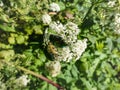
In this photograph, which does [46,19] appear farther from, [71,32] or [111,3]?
[111,3]

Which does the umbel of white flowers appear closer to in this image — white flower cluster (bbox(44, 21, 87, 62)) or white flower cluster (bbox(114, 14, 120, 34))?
white flower cluster (bbox(44, 21, 87, 62))

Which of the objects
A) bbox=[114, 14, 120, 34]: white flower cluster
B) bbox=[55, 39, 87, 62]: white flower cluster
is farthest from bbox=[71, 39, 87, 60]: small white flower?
bbox=[114, 14, 120, 34]: white flower cluster

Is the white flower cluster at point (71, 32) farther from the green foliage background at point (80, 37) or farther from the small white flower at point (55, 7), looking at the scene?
the small white flower at point (55, 7)

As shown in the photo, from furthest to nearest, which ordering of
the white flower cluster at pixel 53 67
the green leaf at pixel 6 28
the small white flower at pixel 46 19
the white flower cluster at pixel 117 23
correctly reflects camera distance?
the white flower cluster at pixel 117 23 → the small white flower at pixel 46 19 → the green leaf at pixel 6 28 → the white flower cluster at pixel 53 67

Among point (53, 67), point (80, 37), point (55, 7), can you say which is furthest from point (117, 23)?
point (53, 67)

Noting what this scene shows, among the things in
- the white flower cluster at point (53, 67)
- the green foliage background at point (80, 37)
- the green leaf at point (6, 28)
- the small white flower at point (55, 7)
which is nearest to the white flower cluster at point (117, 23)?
the green foliage background at point (80, 37)

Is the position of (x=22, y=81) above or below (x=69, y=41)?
below
